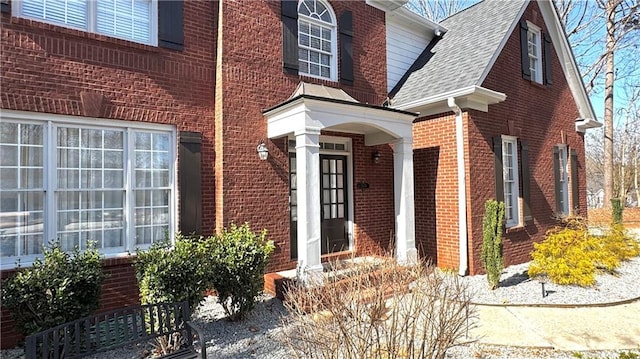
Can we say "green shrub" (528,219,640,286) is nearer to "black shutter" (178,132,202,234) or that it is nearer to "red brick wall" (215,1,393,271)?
"red brick wall" (215,1,393,271)

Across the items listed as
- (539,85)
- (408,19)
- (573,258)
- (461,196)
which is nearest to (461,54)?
(408,19)

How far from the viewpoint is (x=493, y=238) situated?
6.67m

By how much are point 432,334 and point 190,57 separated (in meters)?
5.93

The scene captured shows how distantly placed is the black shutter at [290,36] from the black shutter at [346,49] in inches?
48.4

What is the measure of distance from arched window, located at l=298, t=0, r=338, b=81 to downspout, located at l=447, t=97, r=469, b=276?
9.40 feet

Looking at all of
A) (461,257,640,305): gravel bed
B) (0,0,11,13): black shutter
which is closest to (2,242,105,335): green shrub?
(0,0,11,13): black shutter

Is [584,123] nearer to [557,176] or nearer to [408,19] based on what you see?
[557,176]

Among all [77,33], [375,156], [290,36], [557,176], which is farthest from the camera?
[557,176]

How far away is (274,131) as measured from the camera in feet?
22.6

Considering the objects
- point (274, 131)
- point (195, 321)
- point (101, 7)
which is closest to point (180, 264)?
point (195, 321)

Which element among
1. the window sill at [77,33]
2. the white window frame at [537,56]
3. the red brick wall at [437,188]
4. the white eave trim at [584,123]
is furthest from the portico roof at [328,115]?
the white eave trim at [584,123]

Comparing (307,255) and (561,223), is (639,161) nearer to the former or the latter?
(561,223)

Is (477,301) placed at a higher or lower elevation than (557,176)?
lower

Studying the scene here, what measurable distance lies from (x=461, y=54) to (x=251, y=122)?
5800 mm
